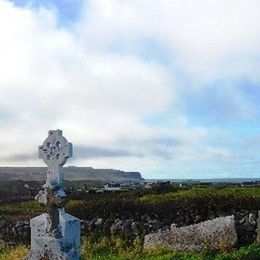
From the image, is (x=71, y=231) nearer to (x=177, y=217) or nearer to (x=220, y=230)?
(x=220, y=230)

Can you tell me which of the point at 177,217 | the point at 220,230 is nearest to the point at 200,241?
the point at 220,230

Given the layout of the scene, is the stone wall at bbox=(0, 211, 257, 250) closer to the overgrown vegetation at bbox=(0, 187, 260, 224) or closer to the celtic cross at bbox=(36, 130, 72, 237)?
the overgrown vegetation at bbox=(0, 187, 260, 224)

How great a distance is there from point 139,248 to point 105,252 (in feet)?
3.12

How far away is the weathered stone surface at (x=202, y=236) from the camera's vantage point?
17422 mm

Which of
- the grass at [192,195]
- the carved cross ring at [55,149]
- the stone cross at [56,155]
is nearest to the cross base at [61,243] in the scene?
the stone cross at [56,155]

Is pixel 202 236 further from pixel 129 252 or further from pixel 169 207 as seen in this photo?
pixel 169 207

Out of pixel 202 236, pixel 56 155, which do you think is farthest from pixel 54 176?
pixel 202 236

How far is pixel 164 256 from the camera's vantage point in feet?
54.2

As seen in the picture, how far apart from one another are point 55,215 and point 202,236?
18.5 feet

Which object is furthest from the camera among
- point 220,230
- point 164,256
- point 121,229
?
point 121,229

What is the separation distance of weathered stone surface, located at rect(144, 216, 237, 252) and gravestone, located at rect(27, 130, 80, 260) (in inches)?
192

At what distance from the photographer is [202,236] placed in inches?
699

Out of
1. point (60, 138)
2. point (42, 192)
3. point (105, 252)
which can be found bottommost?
point (105, 252)

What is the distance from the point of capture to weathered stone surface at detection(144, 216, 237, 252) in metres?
17.4
